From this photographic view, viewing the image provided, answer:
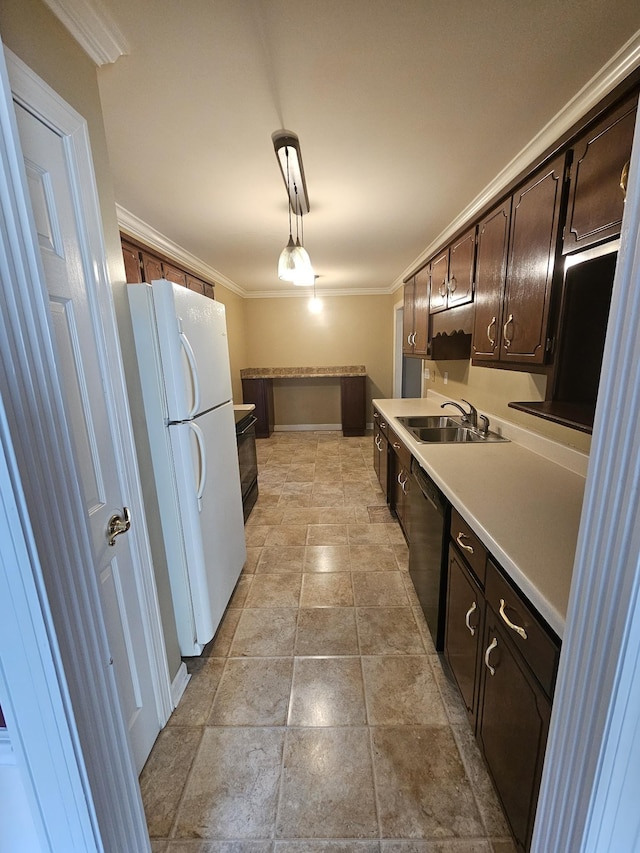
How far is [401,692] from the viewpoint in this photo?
158cm

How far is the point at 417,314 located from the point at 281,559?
96.1 inches

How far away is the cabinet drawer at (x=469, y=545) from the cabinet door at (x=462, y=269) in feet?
4.33

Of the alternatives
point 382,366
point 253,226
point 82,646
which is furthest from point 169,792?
point 382,366

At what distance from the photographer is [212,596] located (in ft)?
5.82

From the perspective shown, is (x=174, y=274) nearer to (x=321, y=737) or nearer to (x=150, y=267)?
(x=150, y=267)

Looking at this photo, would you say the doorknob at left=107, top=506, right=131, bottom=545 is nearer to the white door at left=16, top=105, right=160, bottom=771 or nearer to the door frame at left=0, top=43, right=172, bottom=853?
the white door at left=16, top=105, right=160, bottom=771

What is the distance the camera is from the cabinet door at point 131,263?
2.42 m

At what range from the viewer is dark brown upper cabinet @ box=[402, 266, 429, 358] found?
9.69ft

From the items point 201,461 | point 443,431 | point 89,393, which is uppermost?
point 89,393

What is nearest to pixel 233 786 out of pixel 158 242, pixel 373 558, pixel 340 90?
pixel 373 558

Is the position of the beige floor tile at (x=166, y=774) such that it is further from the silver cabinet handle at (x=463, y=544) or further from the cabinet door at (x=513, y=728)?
the silver cabinet handle at (x=463, y=544)

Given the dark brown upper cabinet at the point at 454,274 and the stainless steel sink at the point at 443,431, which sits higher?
the dark brown upper cabinet at the point at 454,274

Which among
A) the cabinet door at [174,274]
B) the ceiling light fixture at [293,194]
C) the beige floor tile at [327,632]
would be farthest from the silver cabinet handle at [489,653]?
the cabinet door at [174,274]

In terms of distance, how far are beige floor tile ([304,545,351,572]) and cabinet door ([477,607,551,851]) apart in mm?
1386
